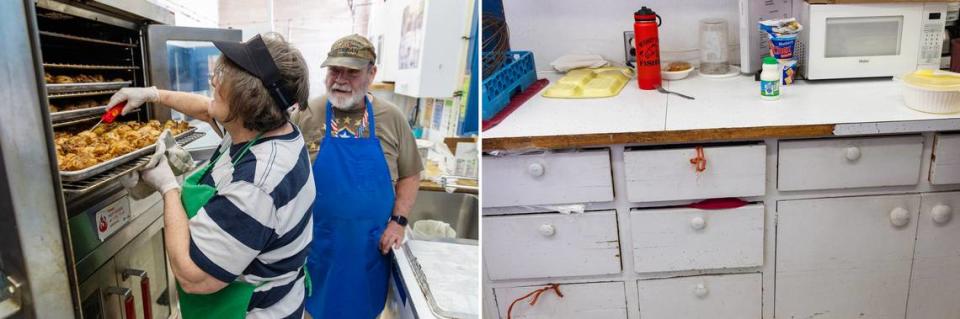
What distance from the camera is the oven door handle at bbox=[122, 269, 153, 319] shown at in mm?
1611

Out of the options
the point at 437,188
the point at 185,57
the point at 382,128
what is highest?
the point at 185,57

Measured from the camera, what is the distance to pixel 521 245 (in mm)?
2014

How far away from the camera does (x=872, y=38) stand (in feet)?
7.35

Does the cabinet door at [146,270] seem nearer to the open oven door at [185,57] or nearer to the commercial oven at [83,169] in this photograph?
the commercial oven at [83,169]

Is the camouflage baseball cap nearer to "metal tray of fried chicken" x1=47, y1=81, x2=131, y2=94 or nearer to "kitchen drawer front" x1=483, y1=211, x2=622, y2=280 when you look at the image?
"metal tray of fried chicken" x1=47, y1=81, x2=131, y2=94

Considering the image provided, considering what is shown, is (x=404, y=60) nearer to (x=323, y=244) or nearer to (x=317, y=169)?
(x=317, y=169)

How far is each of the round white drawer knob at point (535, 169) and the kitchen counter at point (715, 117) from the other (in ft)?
0.23

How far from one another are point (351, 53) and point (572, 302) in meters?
0.98

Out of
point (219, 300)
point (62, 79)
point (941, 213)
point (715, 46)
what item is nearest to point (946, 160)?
point (941, 213)

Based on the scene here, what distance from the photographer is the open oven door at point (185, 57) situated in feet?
5.02

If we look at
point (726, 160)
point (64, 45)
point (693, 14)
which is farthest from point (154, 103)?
point (693, 14)

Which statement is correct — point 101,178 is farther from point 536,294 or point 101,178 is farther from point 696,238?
point 696,238

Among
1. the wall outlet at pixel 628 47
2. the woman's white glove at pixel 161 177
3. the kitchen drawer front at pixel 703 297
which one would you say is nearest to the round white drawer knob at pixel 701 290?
the kitchen drawer front at pixel 703 297

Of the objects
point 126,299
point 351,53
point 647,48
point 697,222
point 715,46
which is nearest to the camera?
point 126,299
